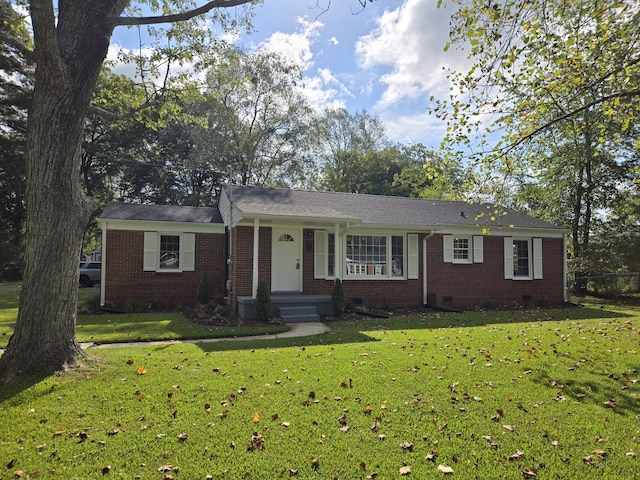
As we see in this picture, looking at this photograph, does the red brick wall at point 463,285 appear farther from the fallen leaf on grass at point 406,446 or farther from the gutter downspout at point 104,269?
the fallen leaf on grass at point 406,446

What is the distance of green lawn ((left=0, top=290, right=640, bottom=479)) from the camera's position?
3123 millimetres

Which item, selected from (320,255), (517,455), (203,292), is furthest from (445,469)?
(203,292)

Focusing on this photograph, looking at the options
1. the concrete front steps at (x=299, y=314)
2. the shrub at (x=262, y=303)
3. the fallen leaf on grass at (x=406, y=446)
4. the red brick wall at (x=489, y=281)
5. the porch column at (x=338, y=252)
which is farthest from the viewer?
the red brick wall at (x=489, y=281)

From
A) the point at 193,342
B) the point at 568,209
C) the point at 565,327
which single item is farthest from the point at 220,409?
the point at 568,209

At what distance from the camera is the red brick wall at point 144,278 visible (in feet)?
43.0

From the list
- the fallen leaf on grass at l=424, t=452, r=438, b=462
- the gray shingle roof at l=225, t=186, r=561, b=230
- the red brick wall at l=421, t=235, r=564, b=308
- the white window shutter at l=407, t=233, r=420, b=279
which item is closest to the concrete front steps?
the gray shingle roof at l=225, t=186, r=561, b=230

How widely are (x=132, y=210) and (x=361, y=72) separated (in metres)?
9.52

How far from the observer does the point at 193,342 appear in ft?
26.9

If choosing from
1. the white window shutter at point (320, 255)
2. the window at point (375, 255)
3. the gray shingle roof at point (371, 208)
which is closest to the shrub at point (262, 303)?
the gray shingle roof at point (371, 208)

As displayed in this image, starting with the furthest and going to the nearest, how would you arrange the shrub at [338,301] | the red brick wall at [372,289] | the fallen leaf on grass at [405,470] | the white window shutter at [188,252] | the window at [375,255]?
the white window shutter at [188,252] → the window at [375,255] → the red brick wall at [372,289] → the shrub at [338,301] → the fallen leaf on grass at [405,470]

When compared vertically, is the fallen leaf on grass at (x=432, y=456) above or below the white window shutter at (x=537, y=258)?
below

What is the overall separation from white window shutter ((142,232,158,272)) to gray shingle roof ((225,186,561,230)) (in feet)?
10.2

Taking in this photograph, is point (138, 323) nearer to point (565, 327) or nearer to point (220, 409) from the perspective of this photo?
point (220, 409)

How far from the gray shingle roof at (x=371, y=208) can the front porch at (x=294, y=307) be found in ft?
8.47
